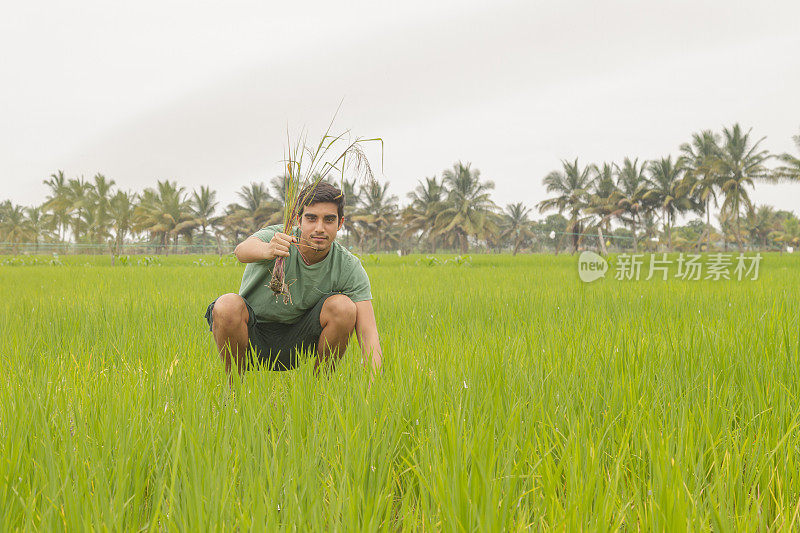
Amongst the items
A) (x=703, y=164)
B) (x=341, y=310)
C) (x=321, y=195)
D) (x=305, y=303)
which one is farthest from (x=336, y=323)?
(x=703, y=164)

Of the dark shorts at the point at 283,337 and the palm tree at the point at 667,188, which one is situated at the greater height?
the palm tree at the point at 667,188

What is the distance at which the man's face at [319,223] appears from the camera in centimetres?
173

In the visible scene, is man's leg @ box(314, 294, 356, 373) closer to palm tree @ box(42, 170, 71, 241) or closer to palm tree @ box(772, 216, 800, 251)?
palm tree @ box(42, 170, 71, 241)

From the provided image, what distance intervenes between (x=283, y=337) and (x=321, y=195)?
685mm

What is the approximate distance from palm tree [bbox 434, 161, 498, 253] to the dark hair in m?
32.3

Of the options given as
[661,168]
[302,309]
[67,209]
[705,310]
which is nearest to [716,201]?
[661,168]

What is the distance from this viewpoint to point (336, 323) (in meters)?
1.83

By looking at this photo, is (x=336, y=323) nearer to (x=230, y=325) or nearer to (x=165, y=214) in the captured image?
(x=230, y=325)

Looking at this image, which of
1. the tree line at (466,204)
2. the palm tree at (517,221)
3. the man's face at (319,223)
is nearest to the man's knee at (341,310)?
the man's face at (319,223)

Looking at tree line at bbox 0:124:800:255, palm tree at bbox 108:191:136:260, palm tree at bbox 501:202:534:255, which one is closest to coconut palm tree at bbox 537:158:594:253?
tree line at bbox 0:124:800:255

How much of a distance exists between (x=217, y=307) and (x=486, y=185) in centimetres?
3380

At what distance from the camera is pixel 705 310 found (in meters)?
3.08

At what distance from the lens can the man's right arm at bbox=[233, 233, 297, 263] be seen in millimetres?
1561

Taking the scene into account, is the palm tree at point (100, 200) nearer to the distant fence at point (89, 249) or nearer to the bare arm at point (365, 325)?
the distant fence at point (89, 249)
